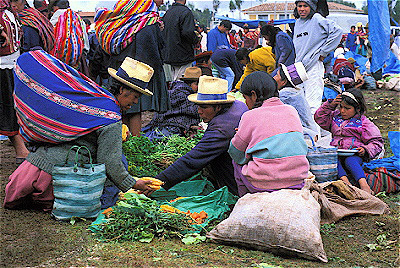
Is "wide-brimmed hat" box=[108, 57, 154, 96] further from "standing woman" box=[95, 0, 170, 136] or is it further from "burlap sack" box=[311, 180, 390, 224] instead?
"standing woman" box=[95, 0, 170, 136]

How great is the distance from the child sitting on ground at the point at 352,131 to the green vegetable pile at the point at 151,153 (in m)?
1.52

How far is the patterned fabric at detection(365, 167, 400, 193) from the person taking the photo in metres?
4.68

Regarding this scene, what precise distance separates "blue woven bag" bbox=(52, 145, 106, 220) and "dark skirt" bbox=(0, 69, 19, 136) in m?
1.86

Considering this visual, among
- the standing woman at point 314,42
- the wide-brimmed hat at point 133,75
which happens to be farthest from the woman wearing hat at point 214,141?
the standing woman at point 314,42

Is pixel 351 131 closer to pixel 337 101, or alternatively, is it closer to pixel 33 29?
pixel 337 101

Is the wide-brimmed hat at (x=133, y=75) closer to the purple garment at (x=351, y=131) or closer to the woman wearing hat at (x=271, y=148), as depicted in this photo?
the woman wearing hat at (x=271, y=148)

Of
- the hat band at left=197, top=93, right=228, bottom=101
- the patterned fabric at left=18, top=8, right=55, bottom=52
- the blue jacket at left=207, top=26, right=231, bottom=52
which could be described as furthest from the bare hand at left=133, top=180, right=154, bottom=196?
the blue jacket at left=207, top=26, right=231, bottom=52

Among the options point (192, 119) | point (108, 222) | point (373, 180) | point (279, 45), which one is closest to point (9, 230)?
point (108, 222)

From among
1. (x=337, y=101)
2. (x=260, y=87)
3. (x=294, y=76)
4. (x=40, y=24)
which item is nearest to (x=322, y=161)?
(x=337, y=101)

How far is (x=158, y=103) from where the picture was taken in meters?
5.80

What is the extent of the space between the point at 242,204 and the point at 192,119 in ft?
8.80

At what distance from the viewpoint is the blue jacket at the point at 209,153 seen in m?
3.95

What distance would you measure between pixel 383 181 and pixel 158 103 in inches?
105

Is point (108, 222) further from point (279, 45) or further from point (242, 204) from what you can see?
point (279, 45)
